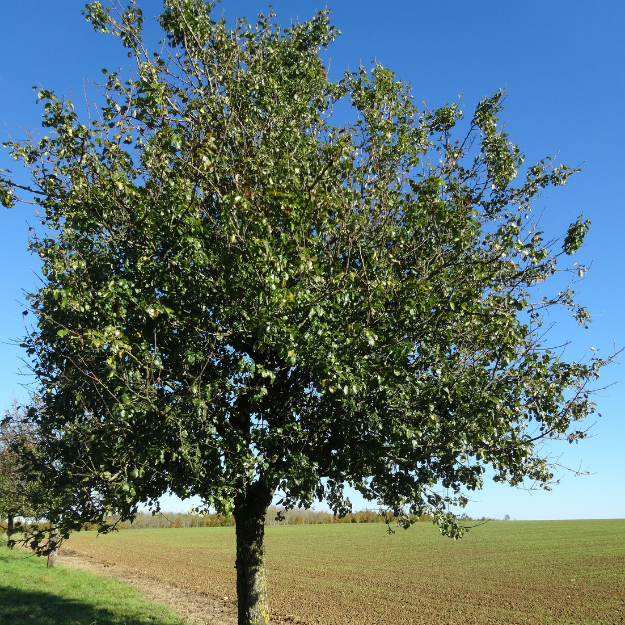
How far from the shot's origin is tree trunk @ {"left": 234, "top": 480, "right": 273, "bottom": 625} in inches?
436

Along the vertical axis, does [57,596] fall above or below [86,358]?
below

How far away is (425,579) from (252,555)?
87.8 ft

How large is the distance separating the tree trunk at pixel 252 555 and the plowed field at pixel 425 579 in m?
11.5

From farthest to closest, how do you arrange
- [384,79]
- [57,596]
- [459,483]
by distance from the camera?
[57,596] → [384,79] → [459,483]

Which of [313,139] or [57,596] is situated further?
[57,596]

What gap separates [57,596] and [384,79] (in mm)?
25148

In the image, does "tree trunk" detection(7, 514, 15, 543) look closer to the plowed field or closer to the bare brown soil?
the bare brown soil

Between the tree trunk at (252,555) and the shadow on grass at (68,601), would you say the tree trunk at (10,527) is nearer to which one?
the shadow on grass at (68,601)

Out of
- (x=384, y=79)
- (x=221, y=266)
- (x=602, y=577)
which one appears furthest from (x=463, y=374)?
(x=602, y=577)

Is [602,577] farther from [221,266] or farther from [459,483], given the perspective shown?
[221,266]

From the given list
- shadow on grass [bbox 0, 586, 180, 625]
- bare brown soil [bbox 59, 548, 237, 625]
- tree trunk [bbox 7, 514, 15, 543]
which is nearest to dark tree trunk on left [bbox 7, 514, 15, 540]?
tree trunk [bbox 7, 514, 15, 543]

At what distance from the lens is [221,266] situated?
877cm

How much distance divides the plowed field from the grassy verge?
5.20 m

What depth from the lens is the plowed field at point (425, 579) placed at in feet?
74.8
